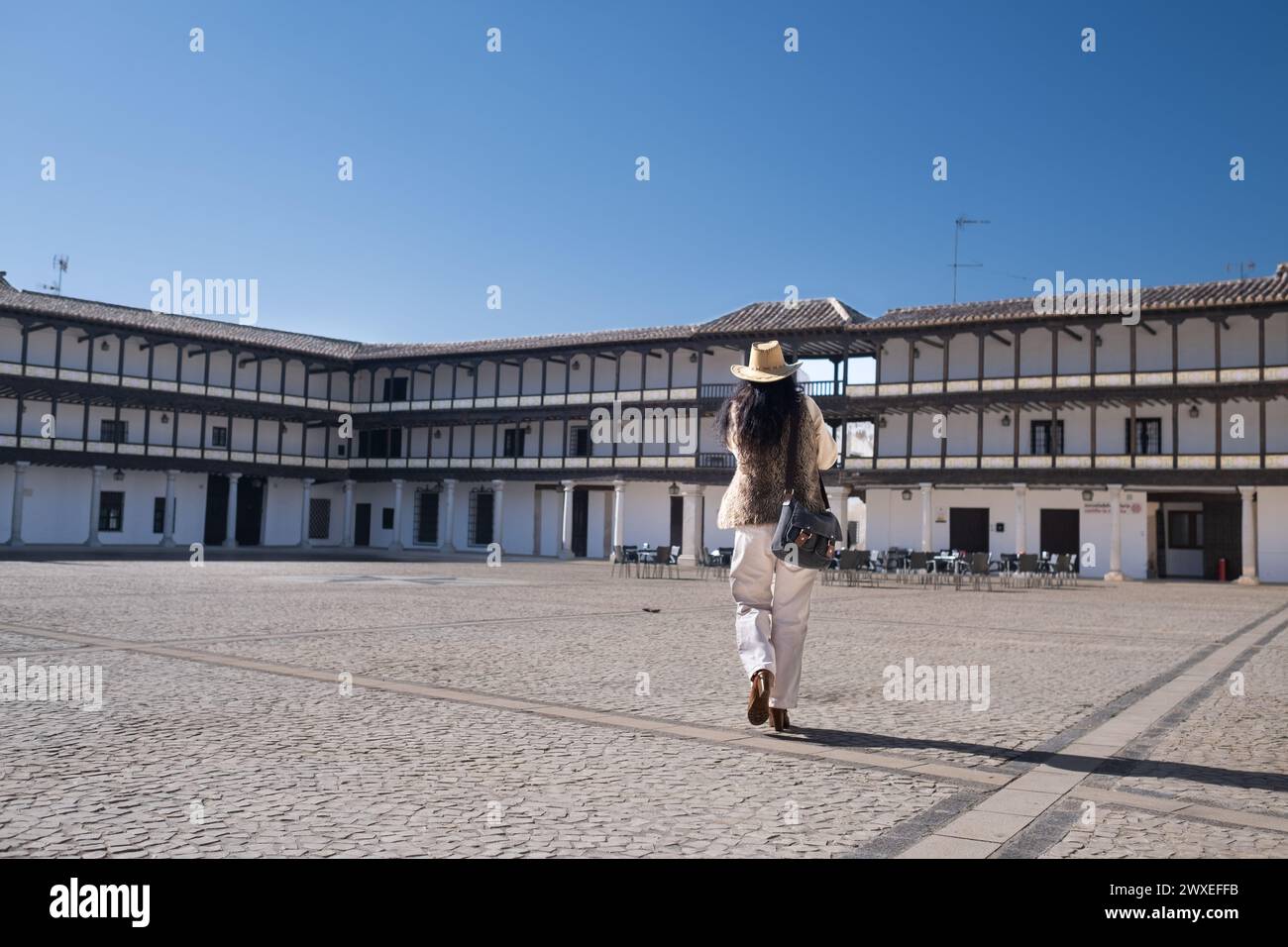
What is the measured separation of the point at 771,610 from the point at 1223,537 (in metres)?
30.2

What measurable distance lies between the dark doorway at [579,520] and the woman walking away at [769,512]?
1426 inches

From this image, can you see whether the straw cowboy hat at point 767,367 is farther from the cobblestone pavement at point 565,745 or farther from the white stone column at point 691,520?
the white stone column at point 691,520

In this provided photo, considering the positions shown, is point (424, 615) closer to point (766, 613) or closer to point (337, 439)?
point (766, 613)

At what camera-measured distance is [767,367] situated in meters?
5.67

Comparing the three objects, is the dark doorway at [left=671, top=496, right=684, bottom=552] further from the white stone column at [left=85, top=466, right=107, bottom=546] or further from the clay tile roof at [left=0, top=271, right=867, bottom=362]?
the white stone column at [left=85, top=466, right=107, bottom=546]

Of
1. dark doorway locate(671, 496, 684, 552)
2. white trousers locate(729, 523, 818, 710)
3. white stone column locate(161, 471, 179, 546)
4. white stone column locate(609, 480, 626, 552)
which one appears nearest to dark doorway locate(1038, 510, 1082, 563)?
dark doorway locate(671, 496, 684, 552)

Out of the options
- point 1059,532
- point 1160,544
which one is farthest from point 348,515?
point 1160,544

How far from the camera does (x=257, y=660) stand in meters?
7.70

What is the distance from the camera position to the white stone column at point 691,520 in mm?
36875

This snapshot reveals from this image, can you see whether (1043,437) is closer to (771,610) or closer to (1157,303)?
(1157,303)

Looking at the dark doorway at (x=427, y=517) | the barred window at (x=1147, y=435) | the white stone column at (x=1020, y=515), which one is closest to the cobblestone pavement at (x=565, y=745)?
the white stone column at (x=1020, y=515)

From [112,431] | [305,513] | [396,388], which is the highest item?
[396,388]
